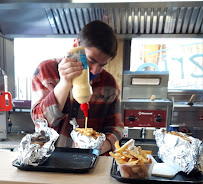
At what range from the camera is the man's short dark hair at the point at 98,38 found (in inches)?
34.8

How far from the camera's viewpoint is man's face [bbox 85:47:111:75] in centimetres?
89

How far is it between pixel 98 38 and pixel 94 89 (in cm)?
32

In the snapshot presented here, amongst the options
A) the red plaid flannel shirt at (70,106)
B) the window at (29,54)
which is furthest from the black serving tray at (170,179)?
the window at (29,54)

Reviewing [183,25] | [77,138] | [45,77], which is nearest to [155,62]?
[183,25]

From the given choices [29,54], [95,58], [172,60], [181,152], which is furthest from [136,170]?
[29,54]

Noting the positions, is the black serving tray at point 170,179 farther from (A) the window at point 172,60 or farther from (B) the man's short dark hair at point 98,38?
(A) the window at point 172,60

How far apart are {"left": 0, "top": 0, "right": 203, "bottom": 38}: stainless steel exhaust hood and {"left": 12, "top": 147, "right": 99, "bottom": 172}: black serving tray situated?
4.30 ft

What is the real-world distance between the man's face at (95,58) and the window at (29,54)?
1.45m

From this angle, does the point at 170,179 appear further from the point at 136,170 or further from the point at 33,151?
the point at 33,151

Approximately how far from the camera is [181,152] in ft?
2.22

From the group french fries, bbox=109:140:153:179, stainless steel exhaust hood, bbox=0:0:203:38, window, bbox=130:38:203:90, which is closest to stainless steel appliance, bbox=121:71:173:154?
window, bbox=130:38:203:90

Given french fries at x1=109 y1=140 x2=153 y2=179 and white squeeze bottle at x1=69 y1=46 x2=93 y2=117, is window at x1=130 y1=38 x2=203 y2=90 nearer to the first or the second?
white squeeze bottle at x1=69 y1=46 x2=93 y2=117

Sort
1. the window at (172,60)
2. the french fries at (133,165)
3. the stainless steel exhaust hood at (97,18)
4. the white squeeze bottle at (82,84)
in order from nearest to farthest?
the french fries at (133,165), the white squeeze bottle at (82,84), the stainless steel exhaust hood at (97,18), the window at (172,60)

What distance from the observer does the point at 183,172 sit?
652mm
